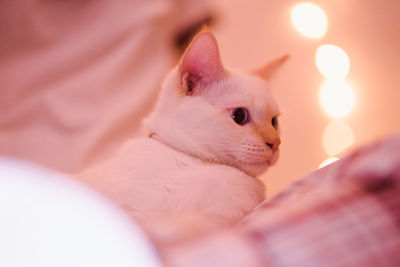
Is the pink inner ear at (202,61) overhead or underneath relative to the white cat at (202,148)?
overhead

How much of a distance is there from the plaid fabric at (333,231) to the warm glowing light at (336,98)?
1.71 feet

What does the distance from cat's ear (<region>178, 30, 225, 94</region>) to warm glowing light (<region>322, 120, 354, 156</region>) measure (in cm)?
32

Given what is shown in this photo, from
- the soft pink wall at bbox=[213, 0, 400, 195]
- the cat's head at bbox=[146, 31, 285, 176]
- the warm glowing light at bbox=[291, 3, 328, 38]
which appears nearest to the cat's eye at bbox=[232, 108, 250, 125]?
the cat's head at bbox=[146, 31, 285, 176]

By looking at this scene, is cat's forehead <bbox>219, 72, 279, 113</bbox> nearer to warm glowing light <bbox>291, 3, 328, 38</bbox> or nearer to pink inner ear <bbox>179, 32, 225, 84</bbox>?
pink inner ear <bbox>179, 32, 225, 84</bbox>

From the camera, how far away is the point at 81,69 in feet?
5.68

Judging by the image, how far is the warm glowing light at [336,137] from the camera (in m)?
0.93

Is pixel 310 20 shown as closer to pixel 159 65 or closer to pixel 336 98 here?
pixel 336 98

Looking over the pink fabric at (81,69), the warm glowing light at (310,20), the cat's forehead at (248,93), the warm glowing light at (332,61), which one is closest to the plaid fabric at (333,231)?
the cat's forehead at (248,93)

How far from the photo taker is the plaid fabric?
43 centimetres

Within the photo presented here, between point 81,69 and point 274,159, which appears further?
point 81,69

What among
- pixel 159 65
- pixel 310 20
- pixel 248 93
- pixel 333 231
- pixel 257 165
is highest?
pixel 159 65

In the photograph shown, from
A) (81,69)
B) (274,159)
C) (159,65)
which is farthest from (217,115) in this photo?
(81,69)

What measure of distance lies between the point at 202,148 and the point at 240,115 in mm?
112

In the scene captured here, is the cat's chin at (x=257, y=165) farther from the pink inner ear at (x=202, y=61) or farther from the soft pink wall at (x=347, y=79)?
the pink inner ear at (x=202, y=61)
